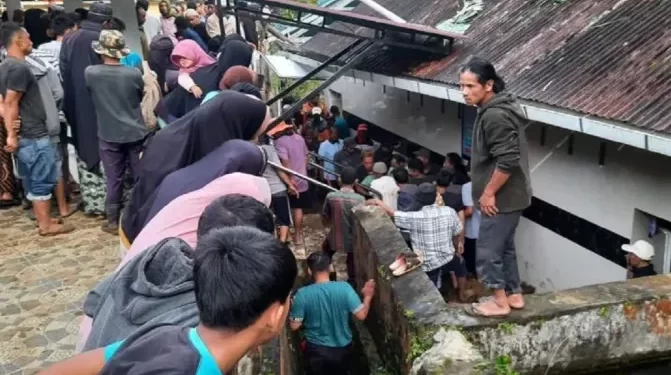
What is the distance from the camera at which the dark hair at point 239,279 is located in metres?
1.69

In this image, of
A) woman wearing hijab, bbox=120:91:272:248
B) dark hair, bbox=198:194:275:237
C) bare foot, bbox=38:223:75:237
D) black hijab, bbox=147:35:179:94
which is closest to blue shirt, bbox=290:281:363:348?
woman wearing hijab, bbox=120:91:272:248

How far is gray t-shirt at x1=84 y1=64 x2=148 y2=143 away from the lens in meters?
5.38

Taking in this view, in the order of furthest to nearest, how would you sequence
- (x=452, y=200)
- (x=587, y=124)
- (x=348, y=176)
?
(x=452, y=200)
(x=348, y=176)
(x=587, y=124)

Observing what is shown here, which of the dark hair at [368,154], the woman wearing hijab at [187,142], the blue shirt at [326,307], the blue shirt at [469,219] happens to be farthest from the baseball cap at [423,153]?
the woman wearing hijab at [187,142]

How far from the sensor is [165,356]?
1.64m

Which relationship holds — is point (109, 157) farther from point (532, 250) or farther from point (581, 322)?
point (532, 250)

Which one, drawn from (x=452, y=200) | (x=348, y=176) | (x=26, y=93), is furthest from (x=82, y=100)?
(x=452, y=200)

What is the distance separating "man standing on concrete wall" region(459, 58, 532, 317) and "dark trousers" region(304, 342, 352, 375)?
1217mm

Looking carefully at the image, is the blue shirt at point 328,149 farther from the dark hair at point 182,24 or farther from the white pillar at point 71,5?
the white pillar at point 71,5

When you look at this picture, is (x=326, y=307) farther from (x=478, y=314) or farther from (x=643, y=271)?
(x=643, y=271)

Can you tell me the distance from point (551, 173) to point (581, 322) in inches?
112

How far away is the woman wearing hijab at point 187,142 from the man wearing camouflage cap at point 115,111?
1.91 m

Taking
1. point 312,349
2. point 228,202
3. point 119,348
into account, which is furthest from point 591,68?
point 119,348

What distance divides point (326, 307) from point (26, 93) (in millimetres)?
3115
